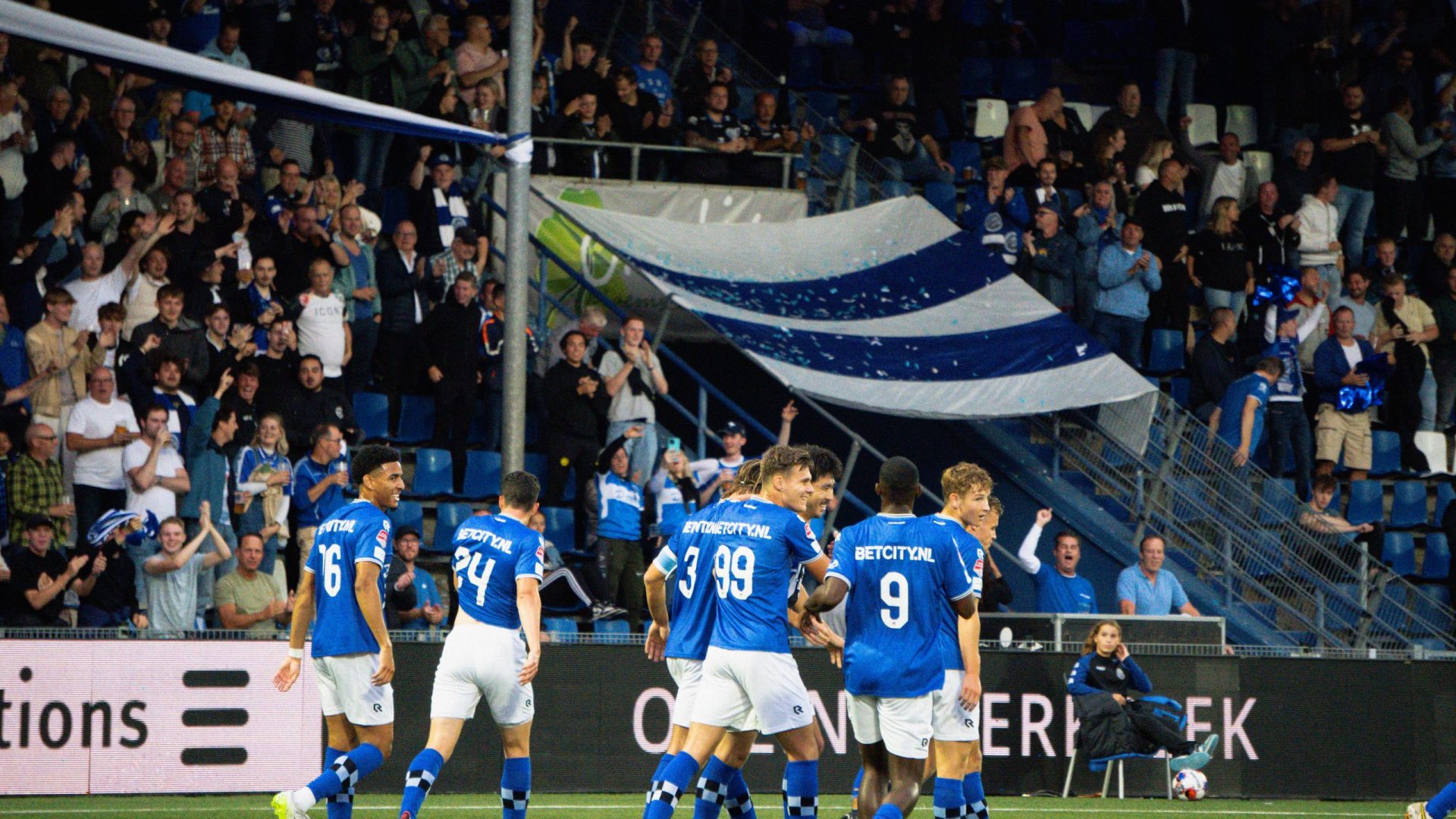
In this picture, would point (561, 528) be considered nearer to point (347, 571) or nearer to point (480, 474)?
point (480, 474)

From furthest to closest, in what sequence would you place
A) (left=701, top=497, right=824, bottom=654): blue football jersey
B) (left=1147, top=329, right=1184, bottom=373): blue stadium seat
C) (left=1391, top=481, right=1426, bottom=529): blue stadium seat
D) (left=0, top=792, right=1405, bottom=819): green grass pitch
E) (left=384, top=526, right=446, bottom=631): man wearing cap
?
(left=1147, top=329, right=1184, bottom=373): blue stadium seat
(left=1391, top=481, right=1426, bottom=529): blue stadium seat
(left=384, top=526, right=446, bottom=631): man wearing cap
(left=0, top=792, right=1405, bottom=819): green grass pitch
(left=701, top=497, right=824, bottom=654): blue football jersey

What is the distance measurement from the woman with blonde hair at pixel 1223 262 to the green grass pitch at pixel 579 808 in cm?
699

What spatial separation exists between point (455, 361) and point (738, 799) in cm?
743

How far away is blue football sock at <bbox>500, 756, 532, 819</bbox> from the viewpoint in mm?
9922

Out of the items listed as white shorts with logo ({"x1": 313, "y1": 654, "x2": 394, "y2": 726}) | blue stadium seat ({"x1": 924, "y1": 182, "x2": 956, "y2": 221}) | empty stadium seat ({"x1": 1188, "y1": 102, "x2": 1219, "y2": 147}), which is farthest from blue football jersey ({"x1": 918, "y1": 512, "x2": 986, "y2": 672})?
empty stadium seat ({"x1": 1188, "y1": 102, "x2": 1219, "y2": 147})

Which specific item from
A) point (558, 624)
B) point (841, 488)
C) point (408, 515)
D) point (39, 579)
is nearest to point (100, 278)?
point (39, 579)

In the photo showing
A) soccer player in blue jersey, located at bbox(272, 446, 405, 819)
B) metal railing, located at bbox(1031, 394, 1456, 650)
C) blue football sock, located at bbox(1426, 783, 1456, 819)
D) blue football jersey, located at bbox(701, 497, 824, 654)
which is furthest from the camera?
metal railing, located at bbox(1031, 394, 1456, 650)

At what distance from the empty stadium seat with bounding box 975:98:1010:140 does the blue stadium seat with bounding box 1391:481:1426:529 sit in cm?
597

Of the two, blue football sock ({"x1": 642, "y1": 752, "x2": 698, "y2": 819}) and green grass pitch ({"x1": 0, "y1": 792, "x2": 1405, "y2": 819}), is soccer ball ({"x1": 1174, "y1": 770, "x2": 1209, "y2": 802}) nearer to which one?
green grass pitch ({"x1": 0, "y1": 792, "x2": 1405, "y2": 819})

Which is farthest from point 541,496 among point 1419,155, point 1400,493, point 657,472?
point 1419,155

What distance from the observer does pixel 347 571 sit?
32.0ft

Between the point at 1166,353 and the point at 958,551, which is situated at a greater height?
the point at 1166,353

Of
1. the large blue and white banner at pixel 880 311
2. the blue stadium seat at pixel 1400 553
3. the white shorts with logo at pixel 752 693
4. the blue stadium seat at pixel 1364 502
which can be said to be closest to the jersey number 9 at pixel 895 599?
the white shorts with logo at pixel 752 693

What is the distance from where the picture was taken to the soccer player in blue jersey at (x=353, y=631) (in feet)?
31.7
